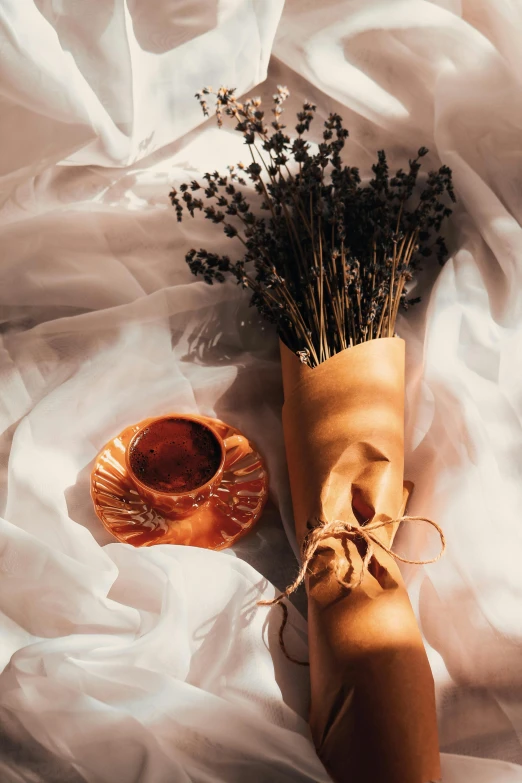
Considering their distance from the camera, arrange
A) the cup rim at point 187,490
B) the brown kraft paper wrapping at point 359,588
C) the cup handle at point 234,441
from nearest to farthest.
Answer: the brown kraft paper wrapping at point 359,588 < the cup rim at point 187,490 < the cup handle at point 234,441

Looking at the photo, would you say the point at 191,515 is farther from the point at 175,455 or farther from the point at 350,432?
the point at 350,432

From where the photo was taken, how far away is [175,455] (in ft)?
3.93

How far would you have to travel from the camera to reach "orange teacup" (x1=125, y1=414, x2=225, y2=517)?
115 cm

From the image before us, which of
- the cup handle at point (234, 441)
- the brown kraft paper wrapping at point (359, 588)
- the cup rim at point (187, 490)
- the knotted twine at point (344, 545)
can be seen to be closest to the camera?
the brown kraft paper wrapping at point (359, 588)

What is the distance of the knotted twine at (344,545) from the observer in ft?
3.31

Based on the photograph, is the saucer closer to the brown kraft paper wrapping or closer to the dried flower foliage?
the brown kraft paper wrapping

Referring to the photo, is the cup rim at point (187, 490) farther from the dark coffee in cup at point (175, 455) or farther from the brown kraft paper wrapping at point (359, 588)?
the brown kraft paper wrapping at point (359, 588)

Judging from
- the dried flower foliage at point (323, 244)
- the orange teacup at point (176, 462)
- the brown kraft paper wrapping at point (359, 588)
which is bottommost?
the brown kraft paper wrapping at point (359, 588)

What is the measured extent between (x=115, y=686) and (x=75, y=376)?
59 cm

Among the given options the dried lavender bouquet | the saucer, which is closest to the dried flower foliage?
the dried lavender bouquet

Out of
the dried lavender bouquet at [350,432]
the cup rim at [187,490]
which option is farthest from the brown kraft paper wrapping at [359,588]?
the cup rim at [187,490]

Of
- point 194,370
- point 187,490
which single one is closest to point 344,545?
point 187,490

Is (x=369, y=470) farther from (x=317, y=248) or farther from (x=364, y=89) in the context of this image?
(x=364, y=89)

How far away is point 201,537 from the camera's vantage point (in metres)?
1.19
